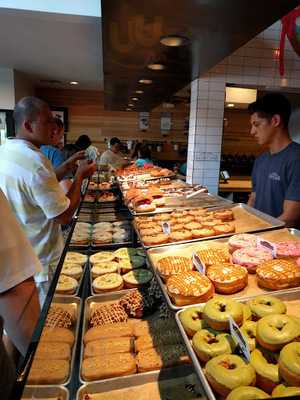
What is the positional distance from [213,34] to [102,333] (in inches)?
73.9

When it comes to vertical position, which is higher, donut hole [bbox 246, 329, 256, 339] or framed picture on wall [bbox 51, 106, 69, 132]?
framed picture on wall [bbox 51, 106, 69, 132]

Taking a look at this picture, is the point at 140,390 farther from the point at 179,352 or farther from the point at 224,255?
the point at 224,255

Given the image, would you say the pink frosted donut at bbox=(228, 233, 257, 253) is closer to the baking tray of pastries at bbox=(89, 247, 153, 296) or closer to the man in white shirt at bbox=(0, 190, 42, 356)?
the baking tray of pastries at bbox=(89, 247, 153, 296)

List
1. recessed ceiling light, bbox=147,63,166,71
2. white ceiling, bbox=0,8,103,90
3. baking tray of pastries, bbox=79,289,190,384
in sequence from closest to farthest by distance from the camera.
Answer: baking tray of pastries, bbox=79,289,190,384 < recessed ceiling light, bbox=147,63,166,71 < white ceiling, bbox=0,8,103,90

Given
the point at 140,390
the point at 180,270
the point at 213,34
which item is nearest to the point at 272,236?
the point at 180,270

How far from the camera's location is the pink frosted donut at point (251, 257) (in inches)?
45.8

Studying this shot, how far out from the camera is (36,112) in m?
1.82

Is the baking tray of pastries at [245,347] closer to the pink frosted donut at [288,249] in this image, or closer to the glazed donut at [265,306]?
the glazed donut at [265,306]

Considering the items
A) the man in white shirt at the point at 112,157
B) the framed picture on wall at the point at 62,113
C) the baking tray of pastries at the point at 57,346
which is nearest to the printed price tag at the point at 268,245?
the baking tray of pastries at the point at 57,346

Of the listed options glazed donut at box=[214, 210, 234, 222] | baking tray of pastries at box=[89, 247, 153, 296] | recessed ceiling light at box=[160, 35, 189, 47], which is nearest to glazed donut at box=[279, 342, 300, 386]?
baking tray of pastries at box=[89, 247, 153, 296]

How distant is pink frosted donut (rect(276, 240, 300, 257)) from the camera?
3.94 feet

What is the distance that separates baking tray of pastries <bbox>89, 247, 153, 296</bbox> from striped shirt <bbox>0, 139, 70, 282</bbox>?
29 centimetres

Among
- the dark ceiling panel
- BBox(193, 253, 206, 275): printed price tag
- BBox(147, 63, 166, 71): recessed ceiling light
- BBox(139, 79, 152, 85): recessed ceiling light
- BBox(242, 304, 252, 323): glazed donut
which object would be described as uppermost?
BBox(139, 79, 152, 85): recessed ceiling light

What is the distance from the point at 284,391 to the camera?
1.98ft
